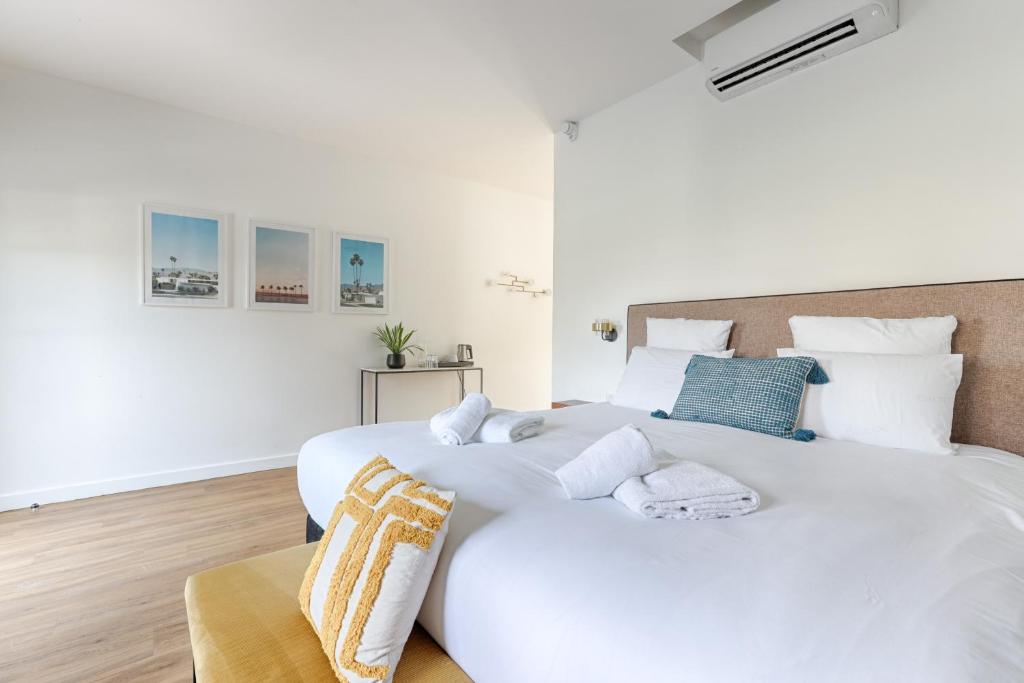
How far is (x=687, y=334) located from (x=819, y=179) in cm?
97

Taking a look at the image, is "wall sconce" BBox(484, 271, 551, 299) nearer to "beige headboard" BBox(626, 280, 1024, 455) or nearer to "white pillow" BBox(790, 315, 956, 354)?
"white pillow" BBox(790, 315, 956, 354)

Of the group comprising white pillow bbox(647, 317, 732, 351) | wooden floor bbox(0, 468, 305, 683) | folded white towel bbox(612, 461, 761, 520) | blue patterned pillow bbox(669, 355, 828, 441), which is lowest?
wooden floor bbox(0, 468, 305, 683)

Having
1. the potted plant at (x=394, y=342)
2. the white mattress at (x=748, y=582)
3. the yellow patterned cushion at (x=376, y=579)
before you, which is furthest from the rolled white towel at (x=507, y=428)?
the potted plant at (x=394, y=342)

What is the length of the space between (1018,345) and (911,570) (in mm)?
1501

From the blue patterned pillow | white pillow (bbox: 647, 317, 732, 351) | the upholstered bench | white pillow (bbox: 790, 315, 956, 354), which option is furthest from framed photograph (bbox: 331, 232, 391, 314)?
white pillow (bbox: 790, 315, 956, 354)

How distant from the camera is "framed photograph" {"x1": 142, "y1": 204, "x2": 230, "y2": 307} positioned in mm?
3242

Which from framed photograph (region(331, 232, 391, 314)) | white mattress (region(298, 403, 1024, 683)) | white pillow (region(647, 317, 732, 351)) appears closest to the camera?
white mattress (region(298, 403, 1024, 683))

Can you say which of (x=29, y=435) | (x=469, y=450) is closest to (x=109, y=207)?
(x=29, y=435)

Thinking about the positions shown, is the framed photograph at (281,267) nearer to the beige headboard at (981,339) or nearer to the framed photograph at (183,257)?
the framed photograph at (183,257)

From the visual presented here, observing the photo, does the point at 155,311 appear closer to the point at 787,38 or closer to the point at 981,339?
the point at 787,38

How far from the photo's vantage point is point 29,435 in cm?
290

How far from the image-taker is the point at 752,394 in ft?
6.36

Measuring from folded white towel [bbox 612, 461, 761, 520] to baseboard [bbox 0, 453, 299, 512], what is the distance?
3454 millimetres

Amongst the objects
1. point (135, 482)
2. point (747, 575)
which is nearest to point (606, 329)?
point (747, 575)
